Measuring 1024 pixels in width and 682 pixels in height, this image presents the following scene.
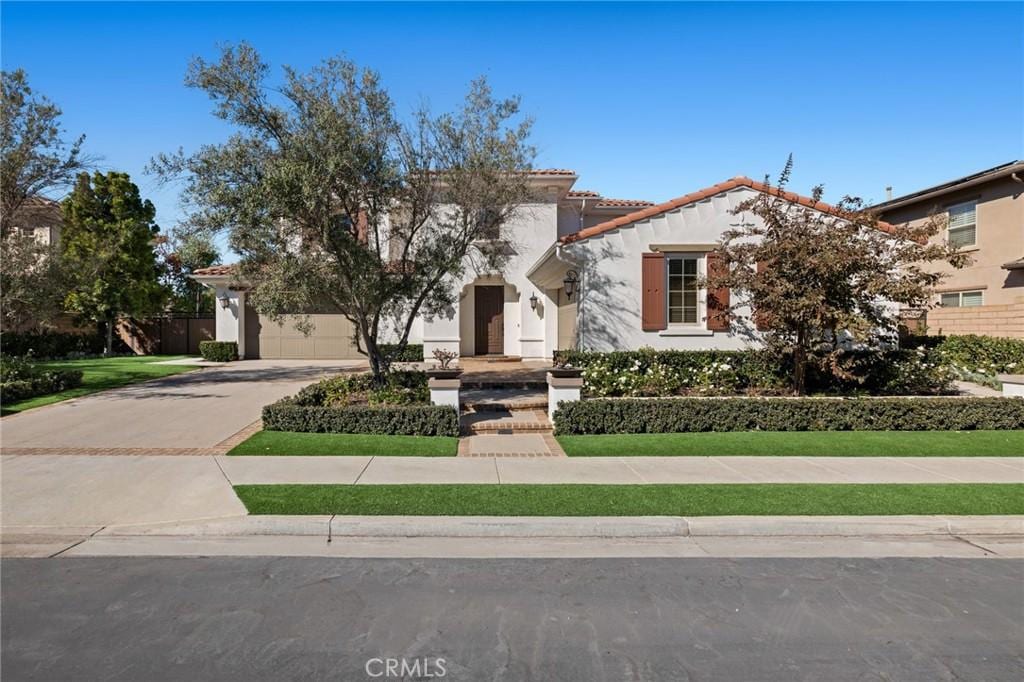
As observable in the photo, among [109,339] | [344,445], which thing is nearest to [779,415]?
[344,445]

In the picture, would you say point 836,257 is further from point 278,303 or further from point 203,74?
point 203,74

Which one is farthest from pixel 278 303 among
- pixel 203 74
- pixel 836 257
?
pixel 836 257

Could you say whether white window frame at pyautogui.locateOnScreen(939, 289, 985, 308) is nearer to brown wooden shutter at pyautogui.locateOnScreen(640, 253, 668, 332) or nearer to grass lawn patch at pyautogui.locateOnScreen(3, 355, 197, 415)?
brown wooden shutter at pyautogui.locateOnScreen(640, 253, 668, 332)

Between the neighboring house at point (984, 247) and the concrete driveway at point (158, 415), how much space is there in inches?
675

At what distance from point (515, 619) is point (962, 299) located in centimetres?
2241

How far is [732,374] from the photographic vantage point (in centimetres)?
1218

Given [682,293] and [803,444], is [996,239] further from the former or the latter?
[803,444]

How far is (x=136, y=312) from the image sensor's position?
25266 millimetres

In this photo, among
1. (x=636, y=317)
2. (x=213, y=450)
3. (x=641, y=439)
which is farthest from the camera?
(x=636, y=317)

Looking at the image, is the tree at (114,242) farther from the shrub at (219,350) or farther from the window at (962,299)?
the window at (962,299)

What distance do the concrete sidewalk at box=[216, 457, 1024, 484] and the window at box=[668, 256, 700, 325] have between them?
636 cm

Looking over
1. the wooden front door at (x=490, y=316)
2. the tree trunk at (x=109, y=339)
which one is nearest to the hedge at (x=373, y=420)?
the wooden front door at (x=490, y=316)

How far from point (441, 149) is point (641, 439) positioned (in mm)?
6220

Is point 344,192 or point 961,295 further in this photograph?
point 961,295
